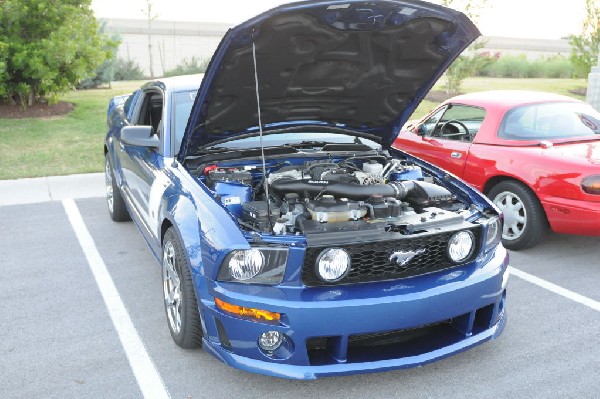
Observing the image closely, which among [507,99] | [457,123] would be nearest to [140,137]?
[457,123]

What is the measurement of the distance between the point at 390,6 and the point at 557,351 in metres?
2.31

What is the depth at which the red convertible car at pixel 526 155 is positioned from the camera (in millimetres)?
4820

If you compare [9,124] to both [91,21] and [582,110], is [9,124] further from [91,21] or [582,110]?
[582,110]

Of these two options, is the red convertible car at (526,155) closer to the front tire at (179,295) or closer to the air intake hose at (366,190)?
the air intake hose at (366,190)

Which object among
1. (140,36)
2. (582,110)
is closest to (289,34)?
(582,110)

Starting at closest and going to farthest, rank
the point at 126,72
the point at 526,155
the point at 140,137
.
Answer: the point at 140,137, the point at 526,155, the point at 126,72

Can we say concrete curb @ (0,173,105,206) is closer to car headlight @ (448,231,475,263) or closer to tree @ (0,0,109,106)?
Answer: tree @ (0,0,109,106)

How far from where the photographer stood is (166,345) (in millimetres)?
3557

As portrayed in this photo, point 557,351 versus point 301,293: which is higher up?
point 301,293

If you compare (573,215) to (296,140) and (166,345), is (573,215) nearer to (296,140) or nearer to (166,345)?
(296,140)

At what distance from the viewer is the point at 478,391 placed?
3.09 meters

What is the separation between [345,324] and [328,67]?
190 cm

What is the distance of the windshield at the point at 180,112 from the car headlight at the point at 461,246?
2.00m

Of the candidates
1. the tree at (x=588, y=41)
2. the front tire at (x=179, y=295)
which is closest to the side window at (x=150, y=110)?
the front tire at (x=179, y=295)
